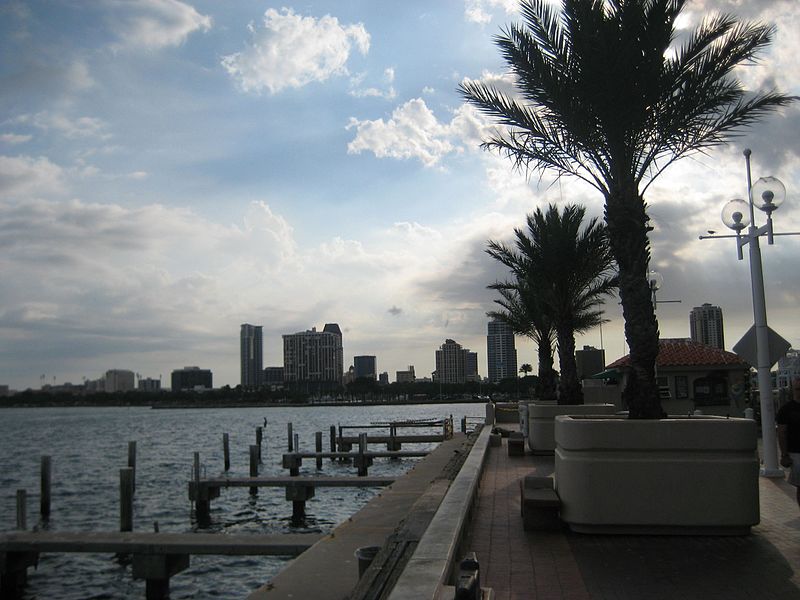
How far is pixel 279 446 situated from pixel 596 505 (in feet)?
181

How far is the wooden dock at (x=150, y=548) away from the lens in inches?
471

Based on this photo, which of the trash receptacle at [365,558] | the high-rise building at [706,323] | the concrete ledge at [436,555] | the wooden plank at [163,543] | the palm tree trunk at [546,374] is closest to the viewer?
the concrete ledge at [436,555]

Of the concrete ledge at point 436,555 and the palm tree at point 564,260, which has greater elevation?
the palm tree at point 564,260

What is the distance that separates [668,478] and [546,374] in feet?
80.0

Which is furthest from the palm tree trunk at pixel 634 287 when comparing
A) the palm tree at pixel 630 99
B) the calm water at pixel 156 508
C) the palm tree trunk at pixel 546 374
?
the palm tree trunk at pixel 546 374

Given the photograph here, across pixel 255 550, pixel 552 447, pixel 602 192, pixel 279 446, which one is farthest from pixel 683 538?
pixel 279 446

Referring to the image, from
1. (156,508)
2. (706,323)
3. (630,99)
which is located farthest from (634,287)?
(706,323)

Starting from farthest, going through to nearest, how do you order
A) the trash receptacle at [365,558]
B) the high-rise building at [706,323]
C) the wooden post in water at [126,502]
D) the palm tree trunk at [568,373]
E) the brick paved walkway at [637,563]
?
the high-rise building at [706,323] → the wooden post in water at [126,502] → the palm tree trunk at [568,373] → the trash receptacle at [365,558] → the brick paved walkway at [637,563]

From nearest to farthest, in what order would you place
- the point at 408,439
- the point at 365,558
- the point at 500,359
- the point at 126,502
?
1. the point at 365,558
2. the point at 126,502
3. the point at 408,439
4. the point at 500,359

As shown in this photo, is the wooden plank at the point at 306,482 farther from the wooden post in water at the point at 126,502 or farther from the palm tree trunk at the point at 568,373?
the palm tree trunk at the point at 568,373

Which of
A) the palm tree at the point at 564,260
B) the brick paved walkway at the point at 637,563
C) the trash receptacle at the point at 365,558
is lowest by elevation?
the brick paved walkway at the point at 637,563

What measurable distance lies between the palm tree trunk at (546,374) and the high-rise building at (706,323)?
24212mm

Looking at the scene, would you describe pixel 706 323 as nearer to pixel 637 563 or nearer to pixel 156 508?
pixel 156 508

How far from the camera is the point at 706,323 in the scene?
52781mm
